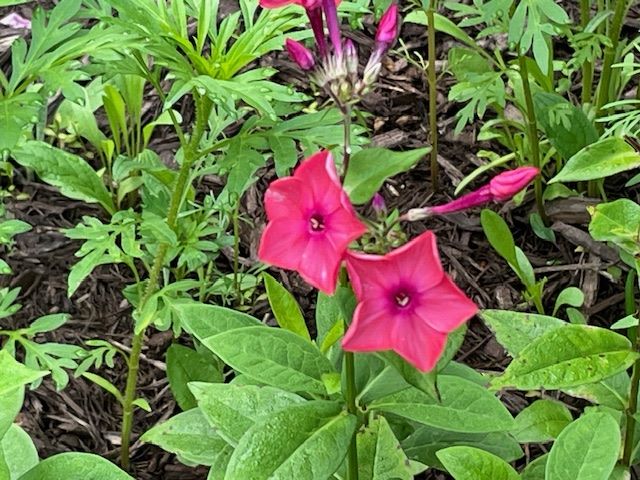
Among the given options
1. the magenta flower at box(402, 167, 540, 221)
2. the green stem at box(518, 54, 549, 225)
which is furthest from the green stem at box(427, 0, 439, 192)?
the magenta flower at box(402, 167, 540, 221)

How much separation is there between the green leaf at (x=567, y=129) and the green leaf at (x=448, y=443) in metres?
0.75

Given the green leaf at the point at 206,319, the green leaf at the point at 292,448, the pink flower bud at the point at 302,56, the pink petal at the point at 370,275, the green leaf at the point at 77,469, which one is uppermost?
the pink flower bud at the point at 302,56

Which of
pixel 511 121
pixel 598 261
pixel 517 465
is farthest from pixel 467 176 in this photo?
pixel 517 465

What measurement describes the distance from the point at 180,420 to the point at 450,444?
0.45 m

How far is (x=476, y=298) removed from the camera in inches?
89.3

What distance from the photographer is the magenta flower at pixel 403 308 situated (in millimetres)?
1054

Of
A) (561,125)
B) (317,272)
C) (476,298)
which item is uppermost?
(317,272)

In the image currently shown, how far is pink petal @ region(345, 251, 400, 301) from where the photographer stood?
1.06m

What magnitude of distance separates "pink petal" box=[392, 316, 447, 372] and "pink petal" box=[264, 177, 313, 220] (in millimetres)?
166

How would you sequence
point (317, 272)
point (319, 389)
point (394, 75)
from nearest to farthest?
point (317, 272) < point (319, 389) < point (394, 75)

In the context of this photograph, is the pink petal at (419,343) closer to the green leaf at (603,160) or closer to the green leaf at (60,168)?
the green leaf at (603,160)

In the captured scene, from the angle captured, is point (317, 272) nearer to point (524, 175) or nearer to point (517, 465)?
point (524, 175)

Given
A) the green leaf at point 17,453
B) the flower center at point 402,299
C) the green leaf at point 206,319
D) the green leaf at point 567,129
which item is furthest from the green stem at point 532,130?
the green leaf at point 17,453

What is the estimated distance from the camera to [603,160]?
1.41m
